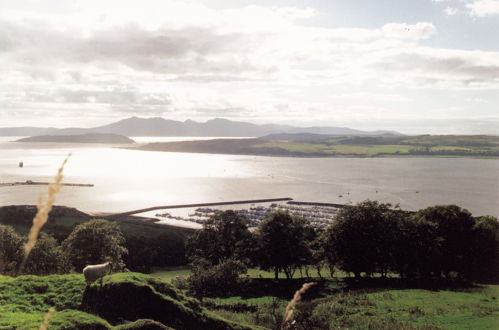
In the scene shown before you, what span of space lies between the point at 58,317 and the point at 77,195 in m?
173

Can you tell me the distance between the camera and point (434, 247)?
147 ft

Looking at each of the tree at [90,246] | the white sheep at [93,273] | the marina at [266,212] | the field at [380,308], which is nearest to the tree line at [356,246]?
the tree at [90,246]

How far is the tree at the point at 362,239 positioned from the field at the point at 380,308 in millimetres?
3886

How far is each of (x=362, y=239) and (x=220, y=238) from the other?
67.8ft

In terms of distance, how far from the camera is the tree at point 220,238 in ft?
176

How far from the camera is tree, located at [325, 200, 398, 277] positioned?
43.0 meters

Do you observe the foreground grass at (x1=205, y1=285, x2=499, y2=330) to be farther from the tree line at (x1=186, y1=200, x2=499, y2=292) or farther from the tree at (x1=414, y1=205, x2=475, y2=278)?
the tree at (x1=414, y1=205, x2=475, y2=278)

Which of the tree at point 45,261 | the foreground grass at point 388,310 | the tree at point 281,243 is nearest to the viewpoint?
the foreground grass at point 388,310

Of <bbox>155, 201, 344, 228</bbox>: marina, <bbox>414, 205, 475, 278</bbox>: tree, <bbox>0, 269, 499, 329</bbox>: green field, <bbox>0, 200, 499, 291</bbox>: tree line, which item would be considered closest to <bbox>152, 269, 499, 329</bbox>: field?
<bbox>0, 269, 499, 329</bbox>: green field

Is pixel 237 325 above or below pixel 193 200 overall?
above

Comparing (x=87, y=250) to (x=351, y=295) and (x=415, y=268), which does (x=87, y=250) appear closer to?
(x=351, y=295)

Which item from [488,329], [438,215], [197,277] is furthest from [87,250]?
[438,215]

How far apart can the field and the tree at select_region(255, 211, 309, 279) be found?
22.3 ft

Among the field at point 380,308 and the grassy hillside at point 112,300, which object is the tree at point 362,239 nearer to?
the field at point 380,308
